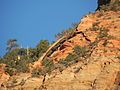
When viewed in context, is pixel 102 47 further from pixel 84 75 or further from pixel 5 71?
pixel 5 71

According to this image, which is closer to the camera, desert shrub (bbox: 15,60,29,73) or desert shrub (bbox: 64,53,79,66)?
desert shrub (bbox: 64,53,79,66)

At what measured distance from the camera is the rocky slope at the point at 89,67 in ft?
132

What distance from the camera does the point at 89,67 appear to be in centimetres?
4222

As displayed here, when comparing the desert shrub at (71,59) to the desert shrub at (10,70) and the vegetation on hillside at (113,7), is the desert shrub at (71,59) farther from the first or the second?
the vegetation on hillside at (113,7)

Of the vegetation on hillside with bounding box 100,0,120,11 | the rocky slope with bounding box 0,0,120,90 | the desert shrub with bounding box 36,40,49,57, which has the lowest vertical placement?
the rocky slope with bounding box 0,0,120,90

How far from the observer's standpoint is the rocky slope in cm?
4028

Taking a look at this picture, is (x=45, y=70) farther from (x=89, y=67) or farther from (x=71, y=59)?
(x=89, y=67)

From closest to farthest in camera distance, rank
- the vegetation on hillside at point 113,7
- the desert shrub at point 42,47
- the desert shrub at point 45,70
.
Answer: the desert shrub at point 45,70 → the vegetation on hillside at point 113,7 → the desert shrub at point 42,47

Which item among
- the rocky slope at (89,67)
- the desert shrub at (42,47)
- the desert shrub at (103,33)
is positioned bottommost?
the rocky slope at (89,67)

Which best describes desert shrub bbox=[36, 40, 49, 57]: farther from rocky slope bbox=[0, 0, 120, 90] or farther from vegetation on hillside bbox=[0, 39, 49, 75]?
rocky slope bbox=[0, 0, 120, 90]

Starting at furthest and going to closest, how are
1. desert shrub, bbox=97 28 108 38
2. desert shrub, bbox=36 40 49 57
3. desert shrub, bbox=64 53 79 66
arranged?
desert shrub, bbox=36 40 49 57, desert shrub, bbox=97 28 108 38, desert shrub, bbox=64 53 79 66

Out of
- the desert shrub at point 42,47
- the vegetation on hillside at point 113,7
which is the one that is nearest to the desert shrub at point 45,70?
the desert shrub at point 42,47

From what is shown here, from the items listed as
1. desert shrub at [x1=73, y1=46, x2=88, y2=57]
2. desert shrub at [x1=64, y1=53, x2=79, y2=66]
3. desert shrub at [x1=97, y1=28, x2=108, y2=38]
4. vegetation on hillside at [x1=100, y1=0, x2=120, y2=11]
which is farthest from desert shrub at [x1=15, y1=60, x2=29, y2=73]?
vegetation on hillside at [x1=100, y1=0, x2=120, y2=11]

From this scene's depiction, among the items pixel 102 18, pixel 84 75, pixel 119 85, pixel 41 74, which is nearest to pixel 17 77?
pixel 41 74
